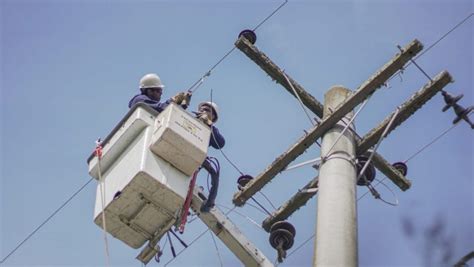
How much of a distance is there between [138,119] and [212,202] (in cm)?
94

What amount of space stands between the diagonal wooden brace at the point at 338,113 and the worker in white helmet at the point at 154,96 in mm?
949

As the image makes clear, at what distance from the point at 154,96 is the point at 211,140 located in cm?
69

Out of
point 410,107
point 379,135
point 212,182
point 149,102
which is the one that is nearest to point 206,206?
point 212,182

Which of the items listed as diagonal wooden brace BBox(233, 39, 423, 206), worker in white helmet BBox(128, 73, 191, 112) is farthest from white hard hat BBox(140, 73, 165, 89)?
diagonal wooden brace BBox(233, 39, 423, 206)

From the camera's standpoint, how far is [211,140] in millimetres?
7398

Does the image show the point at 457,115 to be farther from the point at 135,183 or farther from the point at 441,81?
the point at 135,183

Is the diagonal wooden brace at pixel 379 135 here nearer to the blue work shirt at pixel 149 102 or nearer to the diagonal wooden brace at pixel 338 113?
the diagonal wooden brace at pixel 338 113

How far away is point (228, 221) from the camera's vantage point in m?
7.16

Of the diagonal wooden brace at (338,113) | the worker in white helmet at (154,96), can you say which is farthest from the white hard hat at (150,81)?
the diagonal wooden brace at (338,113)

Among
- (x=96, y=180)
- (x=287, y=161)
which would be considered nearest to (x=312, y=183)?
(x=287, y=161)

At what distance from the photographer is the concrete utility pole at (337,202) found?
6121mm

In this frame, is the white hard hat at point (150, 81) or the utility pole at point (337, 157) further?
the white hard hat at point (150, 81)

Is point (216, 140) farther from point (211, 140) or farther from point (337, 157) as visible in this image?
point (337, 157)

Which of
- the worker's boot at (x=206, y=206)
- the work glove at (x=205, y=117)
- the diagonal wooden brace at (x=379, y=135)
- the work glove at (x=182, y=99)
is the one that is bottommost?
the diagonal wooden brace at (x=379, y=135)
